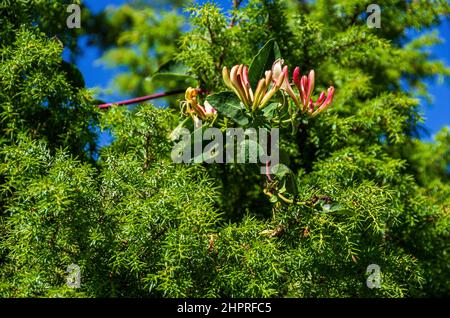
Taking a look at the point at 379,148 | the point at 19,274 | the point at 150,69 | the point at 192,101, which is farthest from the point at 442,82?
the point at 19,274

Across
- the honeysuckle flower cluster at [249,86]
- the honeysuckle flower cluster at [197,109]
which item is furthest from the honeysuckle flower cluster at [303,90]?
the honeysuckle flower cluster at [197,109]

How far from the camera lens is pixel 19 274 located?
831 mm

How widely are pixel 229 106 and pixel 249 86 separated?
4cm

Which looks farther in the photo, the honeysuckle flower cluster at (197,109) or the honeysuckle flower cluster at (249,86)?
the honeysuckle flower cluster at (197,109)

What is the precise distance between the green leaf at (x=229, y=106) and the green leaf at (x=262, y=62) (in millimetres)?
49

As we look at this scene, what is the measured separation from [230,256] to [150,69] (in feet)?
3.94

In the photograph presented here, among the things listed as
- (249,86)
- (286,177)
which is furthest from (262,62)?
(286,177)

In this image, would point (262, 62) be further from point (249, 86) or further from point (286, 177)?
point (286, 177)

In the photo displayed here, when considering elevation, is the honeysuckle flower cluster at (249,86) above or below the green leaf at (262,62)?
below

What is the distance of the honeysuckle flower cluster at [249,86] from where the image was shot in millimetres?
843

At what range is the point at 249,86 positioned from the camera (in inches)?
34.1

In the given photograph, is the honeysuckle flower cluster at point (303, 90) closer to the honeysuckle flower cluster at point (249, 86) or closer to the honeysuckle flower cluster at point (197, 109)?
the honeysuckle flower cluster at point (249, 86)
